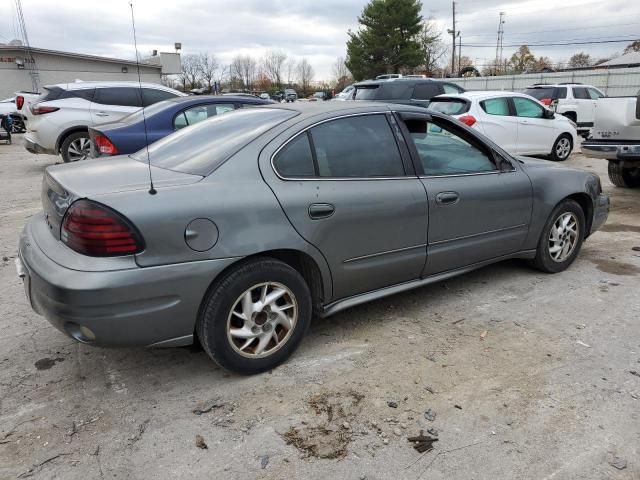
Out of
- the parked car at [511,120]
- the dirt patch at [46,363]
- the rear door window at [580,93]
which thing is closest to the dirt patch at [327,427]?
the dirt patch at [46,363]

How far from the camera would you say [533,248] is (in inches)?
173

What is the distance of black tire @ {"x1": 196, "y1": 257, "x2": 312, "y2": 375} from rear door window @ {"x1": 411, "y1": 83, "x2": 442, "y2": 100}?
1084 centimetres

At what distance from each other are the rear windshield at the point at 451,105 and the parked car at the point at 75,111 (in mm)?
5248

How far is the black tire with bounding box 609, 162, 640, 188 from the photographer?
8398 mm

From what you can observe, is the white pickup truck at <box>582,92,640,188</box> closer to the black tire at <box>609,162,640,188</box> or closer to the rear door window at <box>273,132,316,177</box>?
the black tire at <box>609,162,640,188</box>

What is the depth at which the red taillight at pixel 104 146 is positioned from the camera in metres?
6.70

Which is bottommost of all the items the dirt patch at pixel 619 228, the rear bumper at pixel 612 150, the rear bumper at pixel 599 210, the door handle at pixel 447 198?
the dirt patch at pixel 619 228

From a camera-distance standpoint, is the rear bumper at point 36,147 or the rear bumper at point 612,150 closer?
the rear bumper at point 612,150

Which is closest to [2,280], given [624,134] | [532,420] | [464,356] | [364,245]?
[364,245]

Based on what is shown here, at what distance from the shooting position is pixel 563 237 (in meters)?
4.56

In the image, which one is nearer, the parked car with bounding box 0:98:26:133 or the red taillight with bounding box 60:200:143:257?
the red taillight with bounding box 60:200:143:257

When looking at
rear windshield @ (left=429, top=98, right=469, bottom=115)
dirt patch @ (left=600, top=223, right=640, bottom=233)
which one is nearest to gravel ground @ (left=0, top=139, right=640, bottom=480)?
dirt patch @ (left=600, top=223, right=640, bottom=233)

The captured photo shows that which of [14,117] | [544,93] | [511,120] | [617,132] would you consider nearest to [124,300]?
[617,132]

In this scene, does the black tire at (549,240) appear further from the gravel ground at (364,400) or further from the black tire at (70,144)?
the black tire at (70,144)
